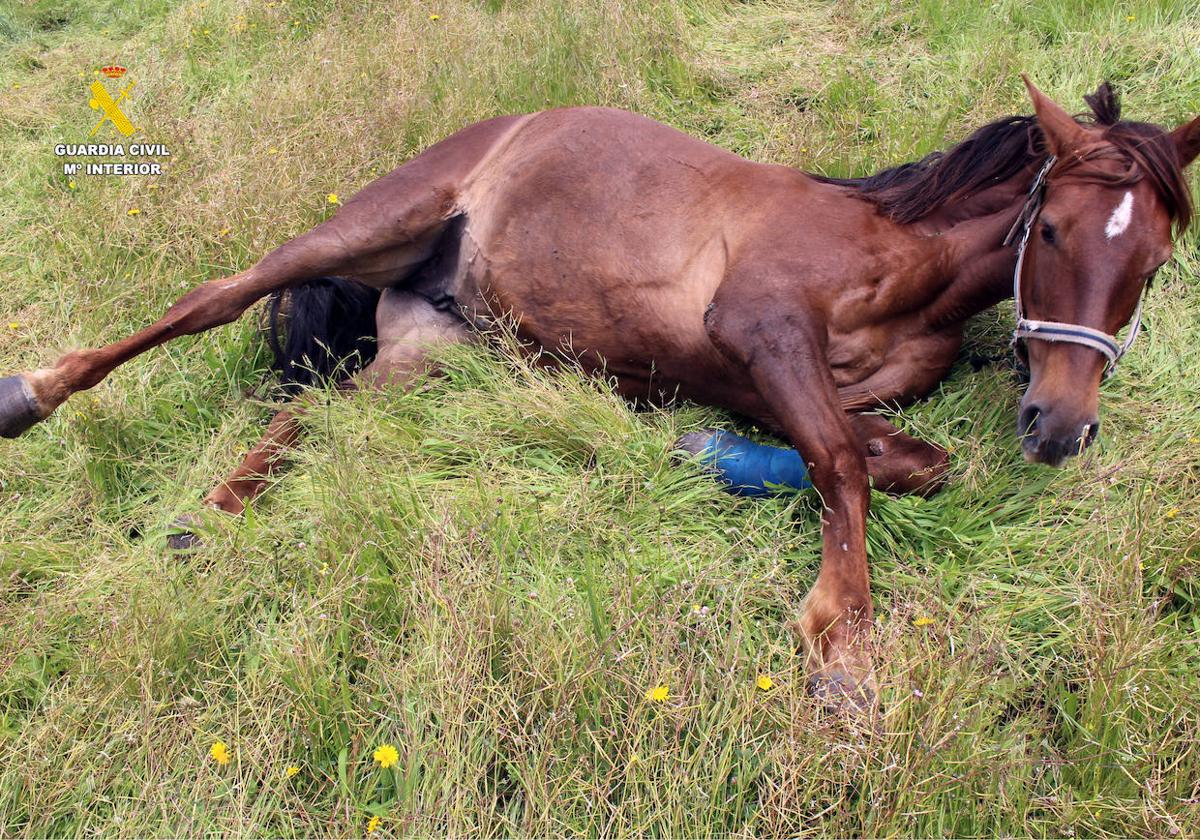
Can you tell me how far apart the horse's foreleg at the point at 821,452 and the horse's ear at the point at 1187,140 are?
1.25 meters

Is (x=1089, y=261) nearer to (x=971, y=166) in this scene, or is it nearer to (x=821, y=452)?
(x=971, y=166)

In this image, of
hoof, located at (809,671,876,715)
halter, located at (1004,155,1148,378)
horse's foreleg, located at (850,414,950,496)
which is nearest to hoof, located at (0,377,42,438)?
hoof, located at (809,671,876,715)

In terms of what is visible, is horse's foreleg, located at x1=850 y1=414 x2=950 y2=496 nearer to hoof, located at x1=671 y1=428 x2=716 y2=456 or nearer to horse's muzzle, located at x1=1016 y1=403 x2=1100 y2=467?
horse's muzzle, located at x1=1016 y1=403 x2=1100 y2=467

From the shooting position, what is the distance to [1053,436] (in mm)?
2643

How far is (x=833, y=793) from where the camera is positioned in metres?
2.06

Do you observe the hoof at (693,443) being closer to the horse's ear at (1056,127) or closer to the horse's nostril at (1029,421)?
the horse's nostril at (1029,421)

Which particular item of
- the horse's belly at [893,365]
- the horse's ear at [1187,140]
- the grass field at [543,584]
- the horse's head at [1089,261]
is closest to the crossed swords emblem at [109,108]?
the grass field at [543,584]

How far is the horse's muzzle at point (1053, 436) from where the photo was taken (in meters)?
2.63

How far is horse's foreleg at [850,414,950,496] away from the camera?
311cm

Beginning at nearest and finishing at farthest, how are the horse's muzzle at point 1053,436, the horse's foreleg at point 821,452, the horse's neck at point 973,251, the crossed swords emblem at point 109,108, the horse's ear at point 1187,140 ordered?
the horse's foreleg at point 821,452, the horse's muzzle at point 1053,436, the horse's ear at point 1187,140, the horse's neck at point 973,251, the crossed swords emblem at point 109,108

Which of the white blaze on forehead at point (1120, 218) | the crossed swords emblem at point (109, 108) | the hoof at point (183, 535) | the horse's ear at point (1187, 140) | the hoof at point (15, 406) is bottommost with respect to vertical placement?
the hoof at point (183, 535)

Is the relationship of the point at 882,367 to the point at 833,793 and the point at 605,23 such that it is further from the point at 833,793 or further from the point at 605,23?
the point at 605,23

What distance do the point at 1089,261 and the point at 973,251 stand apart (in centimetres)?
60
